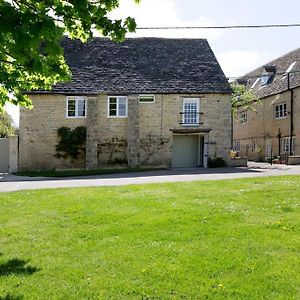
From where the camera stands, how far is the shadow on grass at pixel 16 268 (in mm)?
5699

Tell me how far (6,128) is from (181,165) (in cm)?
2794

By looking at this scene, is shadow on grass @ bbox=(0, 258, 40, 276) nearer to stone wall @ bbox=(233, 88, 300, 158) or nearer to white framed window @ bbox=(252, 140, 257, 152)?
stone wall @ bbox=(233, 88, 300, 158)

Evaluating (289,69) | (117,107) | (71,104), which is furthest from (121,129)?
(289,69)

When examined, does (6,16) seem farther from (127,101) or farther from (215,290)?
(127,101)

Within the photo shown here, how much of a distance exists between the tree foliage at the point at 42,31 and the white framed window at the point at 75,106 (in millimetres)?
22604

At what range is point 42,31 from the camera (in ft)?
14.7

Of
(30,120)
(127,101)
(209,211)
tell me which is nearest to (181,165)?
(127,101)

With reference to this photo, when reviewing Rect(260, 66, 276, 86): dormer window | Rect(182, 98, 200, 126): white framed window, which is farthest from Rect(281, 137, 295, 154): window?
Rect(182, 98, 200, 126): white framed window

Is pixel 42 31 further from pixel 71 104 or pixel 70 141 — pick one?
pixel 71 104

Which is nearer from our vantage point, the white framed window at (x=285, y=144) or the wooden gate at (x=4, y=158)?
the wooden gate at (x=4, y=158)

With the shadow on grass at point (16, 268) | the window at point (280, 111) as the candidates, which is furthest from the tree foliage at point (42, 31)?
the window at point (280, 111)

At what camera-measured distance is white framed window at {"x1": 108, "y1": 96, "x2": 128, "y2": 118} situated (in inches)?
1195

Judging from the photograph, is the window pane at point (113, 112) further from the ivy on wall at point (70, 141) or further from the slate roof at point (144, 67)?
the ivy on wall at point (70, 141)

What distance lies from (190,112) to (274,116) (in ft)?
41.8
